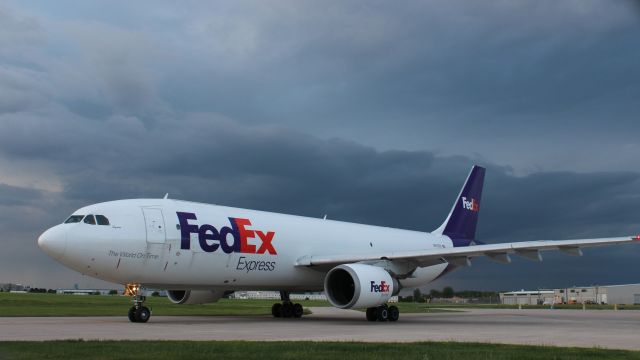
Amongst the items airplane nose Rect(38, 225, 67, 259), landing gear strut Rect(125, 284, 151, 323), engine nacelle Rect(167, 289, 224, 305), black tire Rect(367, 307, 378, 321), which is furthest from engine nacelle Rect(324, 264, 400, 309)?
airplane nose Rect(38, 225, 67, 259)

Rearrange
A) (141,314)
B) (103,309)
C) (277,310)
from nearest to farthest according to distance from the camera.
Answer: (141,314) < (277,310) < (103,309)

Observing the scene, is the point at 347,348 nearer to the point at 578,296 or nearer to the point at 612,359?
the point at 612,359

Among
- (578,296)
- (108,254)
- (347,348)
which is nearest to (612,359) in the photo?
(347,348)

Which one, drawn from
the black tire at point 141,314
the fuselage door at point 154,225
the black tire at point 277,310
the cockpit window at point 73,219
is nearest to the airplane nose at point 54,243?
the cockpit window at point 73,219

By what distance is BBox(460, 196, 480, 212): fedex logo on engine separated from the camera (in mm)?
33766

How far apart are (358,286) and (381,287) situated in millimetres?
1134

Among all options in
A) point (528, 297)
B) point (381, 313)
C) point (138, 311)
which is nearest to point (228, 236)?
point (138, 311)

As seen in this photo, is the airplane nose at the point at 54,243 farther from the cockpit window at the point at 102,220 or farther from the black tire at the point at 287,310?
the black tire at the point at 287,310

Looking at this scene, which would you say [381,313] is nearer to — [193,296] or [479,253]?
[479,253]

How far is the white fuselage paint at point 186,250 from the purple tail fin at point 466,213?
22.7ft

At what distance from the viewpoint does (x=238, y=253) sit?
21953 millimetres

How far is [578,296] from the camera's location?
9562cm

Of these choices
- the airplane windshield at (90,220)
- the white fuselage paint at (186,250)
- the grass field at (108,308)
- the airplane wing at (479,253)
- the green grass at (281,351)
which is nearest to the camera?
the green grass at (281,351)

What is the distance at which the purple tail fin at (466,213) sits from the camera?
33594mm
